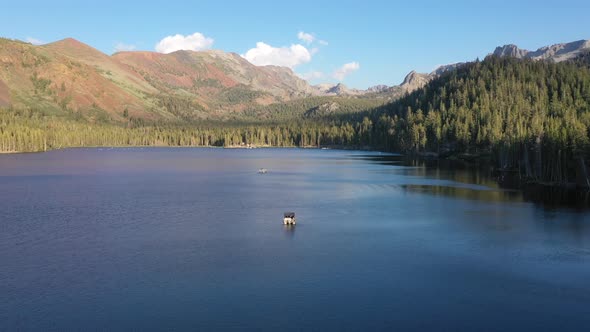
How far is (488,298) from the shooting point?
4884 cm

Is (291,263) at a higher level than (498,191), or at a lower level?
lower

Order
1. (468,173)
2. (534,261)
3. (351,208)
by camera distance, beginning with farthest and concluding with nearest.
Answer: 1. (468,173)
2. (351,208)
3. (534,261)

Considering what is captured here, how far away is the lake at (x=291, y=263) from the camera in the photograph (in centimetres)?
4403

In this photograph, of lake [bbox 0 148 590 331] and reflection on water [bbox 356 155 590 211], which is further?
reflection on water [bbox 356 155 590 211]

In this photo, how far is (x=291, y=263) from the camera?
60188mm

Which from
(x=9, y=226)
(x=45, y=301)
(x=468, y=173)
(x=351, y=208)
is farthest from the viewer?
(x=468, y=173)

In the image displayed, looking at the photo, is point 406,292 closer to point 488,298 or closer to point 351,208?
point 488,298

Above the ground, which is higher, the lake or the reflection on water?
the reflection on water

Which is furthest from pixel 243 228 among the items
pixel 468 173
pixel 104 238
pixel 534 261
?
pixel 468 173

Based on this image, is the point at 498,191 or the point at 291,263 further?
the point at 498,191

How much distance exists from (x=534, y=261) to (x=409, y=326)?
2734 cm

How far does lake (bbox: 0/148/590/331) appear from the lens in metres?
44.0

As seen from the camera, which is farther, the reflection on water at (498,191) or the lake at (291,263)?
the reflection on water at (498,191)

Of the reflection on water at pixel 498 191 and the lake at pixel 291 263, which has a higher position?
the reflection on water at pixel 498 191
